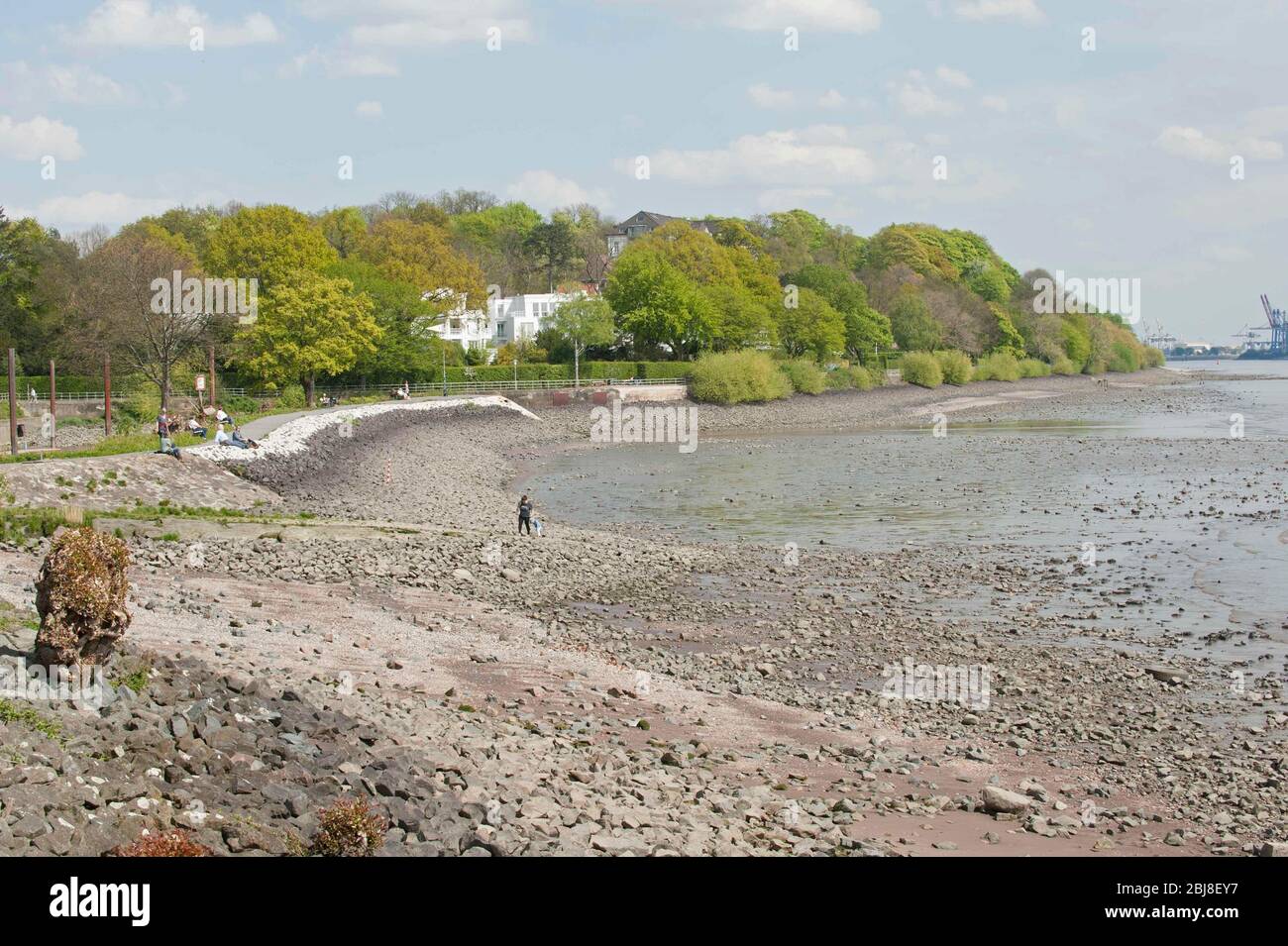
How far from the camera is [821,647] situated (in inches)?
800

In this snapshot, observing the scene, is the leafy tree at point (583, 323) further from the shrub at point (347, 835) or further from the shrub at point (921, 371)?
the shrub at point (347, 835)

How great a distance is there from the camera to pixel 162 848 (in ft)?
27.0

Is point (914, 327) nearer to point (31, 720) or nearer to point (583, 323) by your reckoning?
point (583, 323)

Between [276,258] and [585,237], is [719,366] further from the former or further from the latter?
[585,237]

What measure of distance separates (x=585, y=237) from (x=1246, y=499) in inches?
5052

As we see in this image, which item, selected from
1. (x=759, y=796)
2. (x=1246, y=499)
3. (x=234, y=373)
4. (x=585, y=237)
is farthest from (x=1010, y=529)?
(x=585, y=237)

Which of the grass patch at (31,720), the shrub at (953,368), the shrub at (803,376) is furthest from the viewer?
the shrub at (953,368)

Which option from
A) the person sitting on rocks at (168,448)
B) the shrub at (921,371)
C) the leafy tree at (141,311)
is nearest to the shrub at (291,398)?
the leafy tree at (141,311)

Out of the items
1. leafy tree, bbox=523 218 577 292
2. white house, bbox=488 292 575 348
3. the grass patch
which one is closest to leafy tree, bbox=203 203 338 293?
white house, bbox=488 292 575 348

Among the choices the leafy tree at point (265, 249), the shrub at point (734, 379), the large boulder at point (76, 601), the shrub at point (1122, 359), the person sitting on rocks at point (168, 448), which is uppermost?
the leafy tree at point (265, 249)

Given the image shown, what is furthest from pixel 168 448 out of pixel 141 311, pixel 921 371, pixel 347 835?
pixel 921 371

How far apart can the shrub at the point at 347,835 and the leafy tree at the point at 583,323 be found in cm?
9070

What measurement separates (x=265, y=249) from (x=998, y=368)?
81773mm

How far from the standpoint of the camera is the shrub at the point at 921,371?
118938 mm
